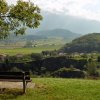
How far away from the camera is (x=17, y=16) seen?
23.8 m

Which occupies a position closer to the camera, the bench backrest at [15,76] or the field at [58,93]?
the field at [58,93]

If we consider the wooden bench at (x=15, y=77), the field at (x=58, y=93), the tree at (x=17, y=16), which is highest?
the tree at (x=17, y=16)

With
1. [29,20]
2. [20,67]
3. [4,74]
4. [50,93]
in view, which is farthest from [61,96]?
[20,67]

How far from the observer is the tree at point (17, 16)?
23548 millimetres

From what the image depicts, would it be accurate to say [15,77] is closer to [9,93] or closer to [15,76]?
[15,76]

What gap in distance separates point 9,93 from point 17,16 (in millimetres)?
5838

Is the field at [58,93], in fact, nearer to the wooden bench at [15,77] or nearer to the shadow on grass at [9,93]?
the shadow on grass at [9,93]

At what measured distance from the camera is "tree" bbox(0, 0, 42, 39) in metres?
23.5

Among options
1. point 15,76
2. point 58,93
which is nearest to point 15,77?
point 15,76

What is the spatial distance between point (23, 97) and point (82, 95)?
3.78m

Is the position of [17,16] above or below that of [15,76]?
above

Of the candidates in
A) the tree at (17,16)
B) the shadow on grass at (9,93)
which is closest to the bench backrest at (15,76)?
the shadow on grass at (9,93)

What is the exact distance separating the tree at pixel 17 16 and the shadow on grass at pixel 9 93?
4449 millimetres

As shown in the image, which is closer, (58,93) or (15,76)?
(58,93)
